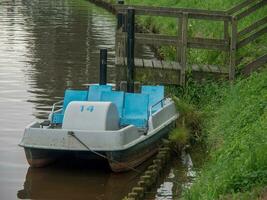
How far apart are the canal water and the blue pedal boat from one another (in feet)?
1.27

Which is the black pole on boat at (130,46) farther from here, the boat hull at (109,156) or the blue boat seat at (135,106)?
the boat hull at (109,156)

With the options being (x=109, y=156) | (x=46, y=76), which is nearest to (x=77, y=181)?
(x=109, y=156)

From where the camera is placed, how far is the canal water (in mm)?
11492

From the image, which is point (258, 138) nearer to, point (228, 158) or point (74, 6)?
point (228, 158)

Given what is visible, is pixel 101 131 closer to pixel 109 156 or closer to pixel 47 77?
pixel 109 156

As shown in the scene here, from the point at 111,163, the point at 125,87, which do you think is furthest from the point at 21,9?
the point at 111,163

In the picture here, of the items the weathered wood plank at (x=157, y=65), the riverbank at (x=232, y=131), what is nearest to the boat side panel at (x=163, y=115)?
the riverbank at (x=232, y=131)

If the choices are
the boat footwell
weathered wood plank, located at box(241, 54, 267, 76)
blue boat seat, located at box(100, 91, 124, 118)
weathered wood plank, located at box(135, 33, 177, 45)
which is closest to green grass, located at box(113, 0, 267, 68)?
weathered wood plank, located at box(241, 54, 267, 76)

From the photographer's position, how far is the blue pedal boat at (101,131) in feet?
37.6

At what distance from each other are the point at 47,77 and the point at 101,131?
10520 mm

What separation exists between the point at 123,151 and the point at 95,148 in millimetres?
537

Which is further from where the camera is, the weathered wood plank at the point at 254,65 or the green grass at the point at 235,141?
the weathered wood plank at the point at 254,65

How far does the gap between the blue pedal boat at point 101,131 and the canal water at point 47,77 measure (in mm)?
388

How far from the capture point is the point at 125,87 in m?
15.2
